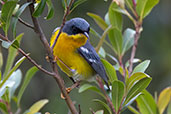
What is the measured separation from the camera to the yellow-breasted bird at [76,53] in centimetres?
263

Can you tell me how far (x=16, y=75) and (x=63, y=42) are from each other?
0.55m

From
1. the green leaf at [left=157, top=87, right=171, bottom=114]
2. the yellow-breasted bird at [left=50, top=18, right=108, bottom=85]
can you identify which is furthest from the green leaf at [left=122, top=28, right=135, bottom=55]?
the green leaf at [left=157, top=87, right=171, bottom=114]

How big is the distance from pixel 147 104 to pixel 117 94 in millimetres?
362

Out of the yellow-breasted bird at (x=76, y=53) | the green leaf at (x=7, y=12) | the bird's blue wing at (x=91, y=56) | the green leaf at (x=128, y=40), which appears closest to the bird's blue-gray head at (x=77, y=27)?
the yellow-breasted bird at (x=76, y=53)

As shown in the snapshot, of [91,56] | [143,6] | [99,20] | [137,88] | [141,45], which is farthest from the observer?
[141,45]

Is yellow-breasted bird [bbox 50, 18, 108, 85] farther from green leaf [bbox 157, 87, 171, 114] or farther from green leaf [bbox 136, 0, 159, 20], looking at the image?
green leaf [bbox 157, 87, 171, 114]

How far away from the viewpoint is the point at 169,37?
5.96m

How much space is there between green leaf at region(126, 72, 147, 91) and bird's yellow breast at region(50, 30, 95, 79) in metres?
0.77

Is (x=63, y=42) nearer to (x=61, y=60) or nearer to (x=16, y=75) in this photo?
(x=61, y=60)

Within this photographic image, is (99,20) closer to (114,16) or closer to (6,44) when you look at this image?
(114,16)

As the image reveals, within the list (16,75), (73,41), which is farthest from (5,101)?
(73,41)

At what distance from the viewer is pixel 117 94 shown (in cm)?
190

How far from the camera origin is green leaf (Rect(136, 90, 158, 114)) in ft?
7.07

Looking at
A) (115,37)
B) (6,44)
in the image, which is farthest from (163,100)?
(6,44)
